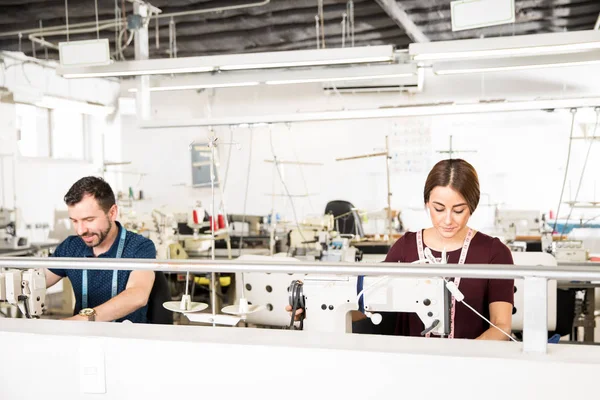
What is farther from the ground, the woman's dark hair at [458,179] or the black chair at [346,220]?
the woman's dark hair at [458,179]

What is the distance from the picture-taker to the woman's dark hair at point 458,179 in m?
1.78

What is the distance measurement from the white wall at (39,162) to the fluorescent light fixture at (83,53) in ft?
7.86

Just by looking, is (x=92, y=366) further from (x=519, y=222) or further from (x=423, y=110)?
(x=519, y=222)

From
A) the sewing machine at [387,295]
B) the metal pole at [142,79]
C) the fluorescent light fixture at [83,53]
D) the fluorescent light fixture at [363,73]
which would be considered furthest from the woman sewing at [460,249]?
the metal pole at [142,79]

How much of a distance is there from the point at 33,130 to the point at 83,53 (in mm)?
3660

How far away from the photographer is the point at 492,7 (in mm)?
2762

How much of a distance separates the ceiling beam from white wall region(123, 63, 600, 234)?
61.8 inches

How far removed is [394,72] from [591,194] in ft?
12.8

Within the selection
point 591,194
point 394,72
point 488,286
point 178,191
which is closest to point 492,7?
point 394,72

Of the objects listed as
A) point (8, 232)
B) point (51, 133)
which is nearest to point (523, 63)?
point (8, 232)

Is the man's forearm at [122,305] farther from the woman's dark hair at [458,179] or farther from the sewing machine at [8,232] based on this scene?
the sewing machine at [8,232]

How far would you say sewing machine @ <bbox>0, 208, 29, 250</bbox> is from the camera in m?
4.87

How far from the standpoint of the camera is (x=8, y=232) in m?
4.92

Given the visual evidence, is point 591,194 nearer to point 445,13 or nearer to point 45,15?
point 445,13
